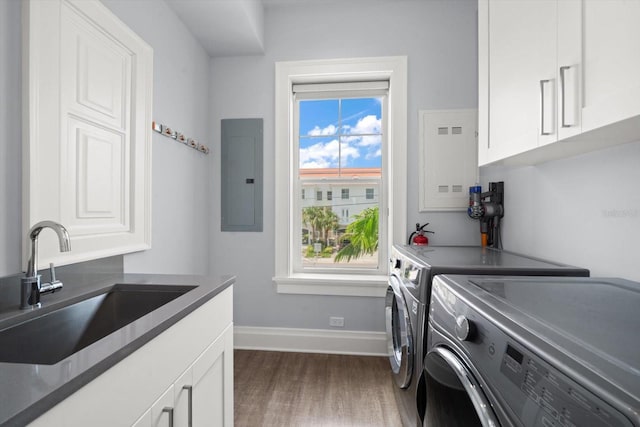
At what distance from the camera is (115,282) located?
1391 mm

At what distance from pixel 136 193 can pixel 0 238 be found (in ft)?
2.14

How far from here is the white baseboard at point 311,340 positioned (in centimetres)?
254

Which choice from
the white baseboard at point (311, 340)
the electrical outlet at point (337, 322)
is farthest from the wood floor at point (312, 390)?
the electrical outlet at point (337, 322)

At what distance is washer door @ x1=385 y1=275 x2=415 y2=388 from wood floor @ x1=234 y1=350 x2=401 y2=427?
38cm

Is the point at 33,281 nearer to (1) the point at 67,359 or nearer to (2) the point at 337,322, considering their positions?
(1) the point at 67,359

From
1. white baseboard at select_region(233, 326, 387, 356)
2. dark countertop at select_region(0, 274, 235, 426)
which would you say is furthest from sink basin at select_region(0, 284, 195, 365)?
white baseboard at select_region(233, 326, 387, 356)

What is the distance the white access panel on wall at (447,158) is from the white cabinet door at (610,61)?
63.4 inches

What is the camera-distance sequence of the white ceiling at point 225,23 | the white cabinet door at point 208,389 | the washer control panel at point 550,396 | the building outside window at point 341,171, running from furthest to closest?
the building outside window at point 341,171
the white ceiling at point 225,23
the white cabinet door at point 208,389
the washer control panel at point 550,396

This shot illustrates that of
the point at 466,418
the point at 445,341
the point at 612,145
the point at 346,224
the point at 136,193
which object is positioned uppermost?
the point at 612,145

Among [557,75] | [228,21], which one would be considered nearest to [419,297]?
[557,75]

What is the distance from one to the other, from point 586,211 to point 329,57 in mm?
2045

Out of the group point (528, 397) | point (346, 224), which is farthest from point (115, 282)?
point (346, 224)

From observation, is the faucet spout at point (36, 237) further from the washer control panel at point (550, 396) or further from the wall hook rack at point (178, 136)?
the washer control panel at point (550, 396)

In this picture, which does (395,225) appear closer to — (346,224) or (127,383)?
(346,224)
